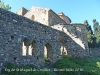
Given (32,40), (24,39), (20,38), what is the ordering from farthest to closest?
(32,40)
(24,39)
(20,38)

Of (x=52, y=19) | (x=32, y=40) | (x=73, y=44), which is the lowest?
(x=73, y=44)

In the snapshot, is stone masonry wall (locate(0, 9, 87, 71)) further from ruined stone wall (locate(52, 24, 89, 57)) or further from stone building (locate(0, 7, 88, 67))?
ruined stone wall (locate(52, 24, 89, 57))

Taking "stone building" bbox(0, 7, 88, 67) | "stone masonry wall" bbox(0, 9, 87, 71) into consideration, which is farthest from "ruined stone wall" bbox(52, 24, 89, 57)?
"stone masonry wall" bbox(0, 9, 87, 71)

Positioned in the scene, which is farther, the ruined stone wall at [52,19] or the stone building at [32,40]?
the ruined stone wall at [52,19]

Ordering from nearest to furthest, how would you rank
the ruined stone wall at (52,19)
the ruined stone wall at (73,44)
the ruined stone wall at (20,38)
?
the ruined stone wall at (20,38), the ruined stone wall at (73,44), the ruined stone wall at (52,19)

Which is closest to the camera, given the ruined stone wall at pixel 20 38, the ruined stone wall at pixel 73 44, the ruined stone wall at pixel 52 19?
the ruined stone wall at pixel 20 38

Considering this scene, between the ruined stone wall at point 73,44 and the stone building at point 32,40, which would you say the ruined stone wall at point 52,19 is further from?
the ruined stone wall at point 73,44

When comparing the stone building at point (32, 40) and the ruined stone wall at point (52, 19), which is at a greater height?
the ruined stone wall at point (52, 19)

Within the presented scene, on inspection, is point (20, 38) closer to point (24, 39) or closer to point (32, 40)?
point (24, 39)

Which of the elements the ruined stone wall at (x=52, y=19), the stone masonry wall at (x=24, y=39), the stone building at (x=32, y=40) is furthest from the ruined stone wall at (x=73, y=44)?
the ruined stone wall at (x=52, y=19)

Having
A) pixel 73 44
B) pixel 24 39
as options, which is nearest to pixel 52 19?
pixel 73 44

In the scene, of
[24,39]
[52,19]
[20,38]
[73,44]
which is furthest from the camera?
[52,19]

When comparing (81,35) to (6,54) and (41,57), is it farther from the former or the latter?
(6,54)

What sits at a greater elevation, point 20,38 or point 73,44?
point 20,38
